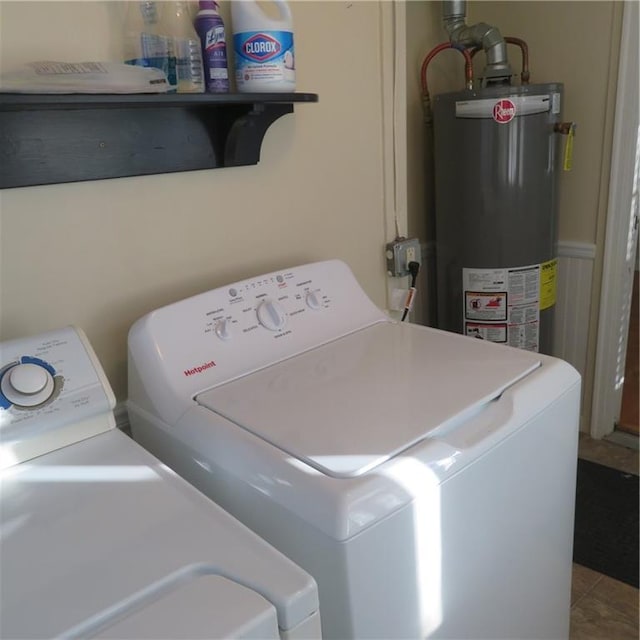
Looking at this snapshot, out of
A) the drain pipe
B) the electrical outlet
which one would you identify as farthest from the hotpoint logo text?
the drain pipe

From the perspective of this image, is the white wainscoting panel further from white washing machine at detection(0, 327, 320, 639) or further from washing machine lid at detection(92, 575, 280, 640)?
washing machine lid at detection(92, 575, 280, 640)

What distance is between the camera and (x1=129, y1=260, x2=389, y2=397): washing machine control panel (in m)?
1.12

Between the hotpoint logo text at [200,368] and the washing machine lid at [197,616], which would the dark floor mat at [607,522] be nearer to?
the hotpoint logo text at [200,368]

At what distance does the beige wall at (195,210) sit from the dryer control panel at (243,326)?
0.12m

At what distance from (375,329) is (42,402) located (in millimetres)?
694

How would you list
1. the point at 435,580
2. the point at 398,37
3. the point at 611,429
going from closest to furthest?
the point at 435,580
the point at 398,37
the point at 611,429

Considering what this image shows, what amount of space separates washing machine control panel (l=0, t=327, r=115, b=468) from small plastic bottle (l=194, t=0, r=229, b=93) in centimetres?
52

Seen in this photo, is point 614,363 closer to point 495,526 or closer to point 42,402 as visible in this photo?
point 495,526

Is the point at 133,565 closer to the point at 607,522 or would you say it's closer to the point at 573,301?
the point at 607,522

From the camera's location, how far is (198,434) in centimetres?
102

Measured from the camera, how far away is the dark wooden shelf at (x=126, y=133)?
39.6 inches

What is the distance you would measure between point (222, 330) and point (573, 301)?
1.52 meters

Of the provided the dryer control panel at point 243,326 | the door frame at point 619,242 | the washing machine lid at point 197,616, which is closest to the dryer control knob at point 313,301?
the dryer control panel at point 243,326

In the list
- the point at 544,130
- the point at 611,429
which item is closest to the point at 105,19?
the point at 544,130
